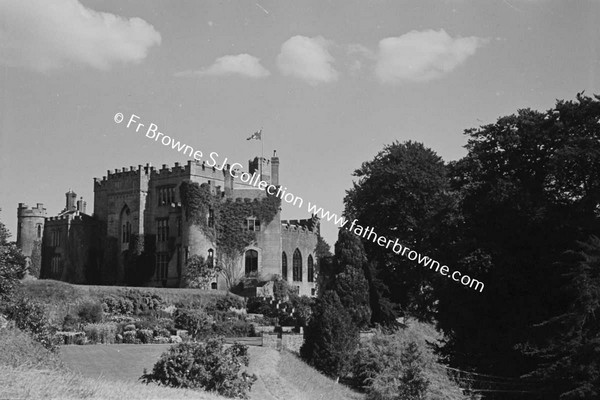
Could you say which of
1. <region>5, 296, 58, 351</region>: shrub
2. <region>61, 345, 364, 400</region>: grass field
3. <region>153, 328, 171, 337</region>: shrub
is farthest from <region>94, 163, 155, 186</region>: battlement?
<region>5, 296, 58, 351</region>: shrub

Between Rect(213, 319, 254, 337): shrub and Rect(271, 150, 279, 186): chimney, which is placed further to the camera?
Rect(271, 150, 279, 186): chimney

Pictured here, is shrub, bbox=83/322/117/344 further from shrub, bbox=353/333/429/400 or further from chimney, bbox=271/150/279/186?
chimney, bbox=271/150/279/186

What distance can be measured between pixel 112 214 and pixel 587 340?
4010 centimetres

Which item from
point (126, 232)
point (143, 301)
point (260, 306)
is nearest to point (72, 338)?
point (143, 301)

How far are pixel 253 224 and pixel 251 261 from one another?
8.94 ft

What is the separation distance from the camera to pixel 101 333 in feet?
105

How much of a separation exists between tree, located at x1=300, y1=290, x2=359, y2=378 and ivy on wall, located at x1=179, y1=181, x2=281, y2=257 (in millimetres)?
19374

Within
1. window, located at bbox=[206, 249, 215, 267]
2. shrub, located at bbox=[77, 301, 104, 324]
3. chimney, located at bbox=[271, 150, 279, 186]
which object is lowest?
shrub, located at bbox=[77, 301, 104, 324]

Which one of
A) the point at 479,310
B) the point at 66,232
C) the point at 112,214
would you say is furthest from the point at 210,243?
the point at 479,310

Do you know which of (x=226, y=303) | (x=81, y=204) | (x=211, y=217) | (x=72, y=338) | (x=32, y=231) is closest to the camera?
(x=72, y=338)

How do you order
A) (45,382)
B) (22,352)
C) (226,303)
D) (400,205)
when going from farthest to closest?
(400,205) < (226,303) < (22,352) < (45,382)

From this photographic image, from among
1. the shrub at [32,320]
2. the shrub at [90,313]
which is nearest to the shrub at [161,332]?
the shrub at [90,313]

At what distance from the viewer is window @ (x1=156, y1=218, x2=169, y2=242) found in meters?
52.9

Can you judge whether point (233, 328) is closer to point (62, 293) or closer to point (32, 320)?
point (62, 293)
